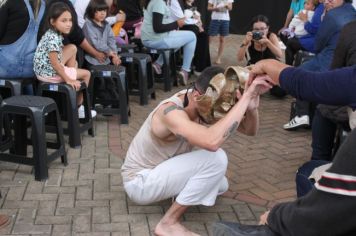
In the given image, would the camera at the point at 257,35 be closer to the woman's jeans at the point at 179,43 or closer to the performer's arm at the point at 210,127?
the woman's jeans at the point at 179,43

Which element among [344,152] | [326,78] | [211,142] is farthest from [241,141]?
[344,152]

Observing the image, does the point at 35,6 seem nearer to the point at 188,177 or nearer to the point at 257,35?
the point at 188,177

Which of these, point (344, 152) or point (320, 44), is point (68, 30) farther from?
point (344, 152)

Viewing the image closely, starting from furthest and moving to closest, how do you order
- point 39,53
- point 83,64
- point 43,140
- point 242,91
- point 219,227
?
point 83,64 < point 39,53 < point 43,140 < point 242,91 < point 219,227

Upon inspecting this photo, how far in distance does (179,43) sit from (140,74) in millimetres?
1164

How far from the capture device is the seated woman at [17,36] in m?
4.73

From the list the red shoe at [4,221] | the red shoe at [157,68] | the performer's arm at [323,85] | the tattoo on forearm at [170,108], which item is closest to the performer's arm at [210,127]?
the tattoo on forearm at [170,108]

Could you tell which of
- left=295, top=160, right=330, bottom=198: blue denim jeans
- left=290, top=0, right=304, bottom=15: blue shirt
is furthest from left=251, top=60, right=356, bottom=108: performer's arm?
left=290, top=0, right=304, bottom=15: blue shirt

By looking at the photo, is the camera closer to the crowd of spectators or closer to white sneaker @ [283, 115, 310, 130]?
the crowd of spectators

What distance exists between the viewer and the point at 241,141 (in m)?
5.36

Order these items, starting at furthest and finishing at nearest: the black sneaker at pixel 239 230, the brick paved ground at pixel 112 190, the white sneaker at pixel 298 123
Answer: the white sneaker at pixel 298 123, the brick paved ground at pixel 112 190, the black sneaker at pixel 239 230

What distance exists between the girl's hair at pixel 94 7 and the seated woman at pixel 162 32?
107 centimetres

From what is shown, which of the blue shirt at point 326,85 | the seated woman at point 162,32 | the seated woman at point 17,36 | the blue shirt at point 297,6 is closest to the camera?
the blue shirt at point 326,85

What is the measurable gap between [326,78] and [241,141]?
321cm
